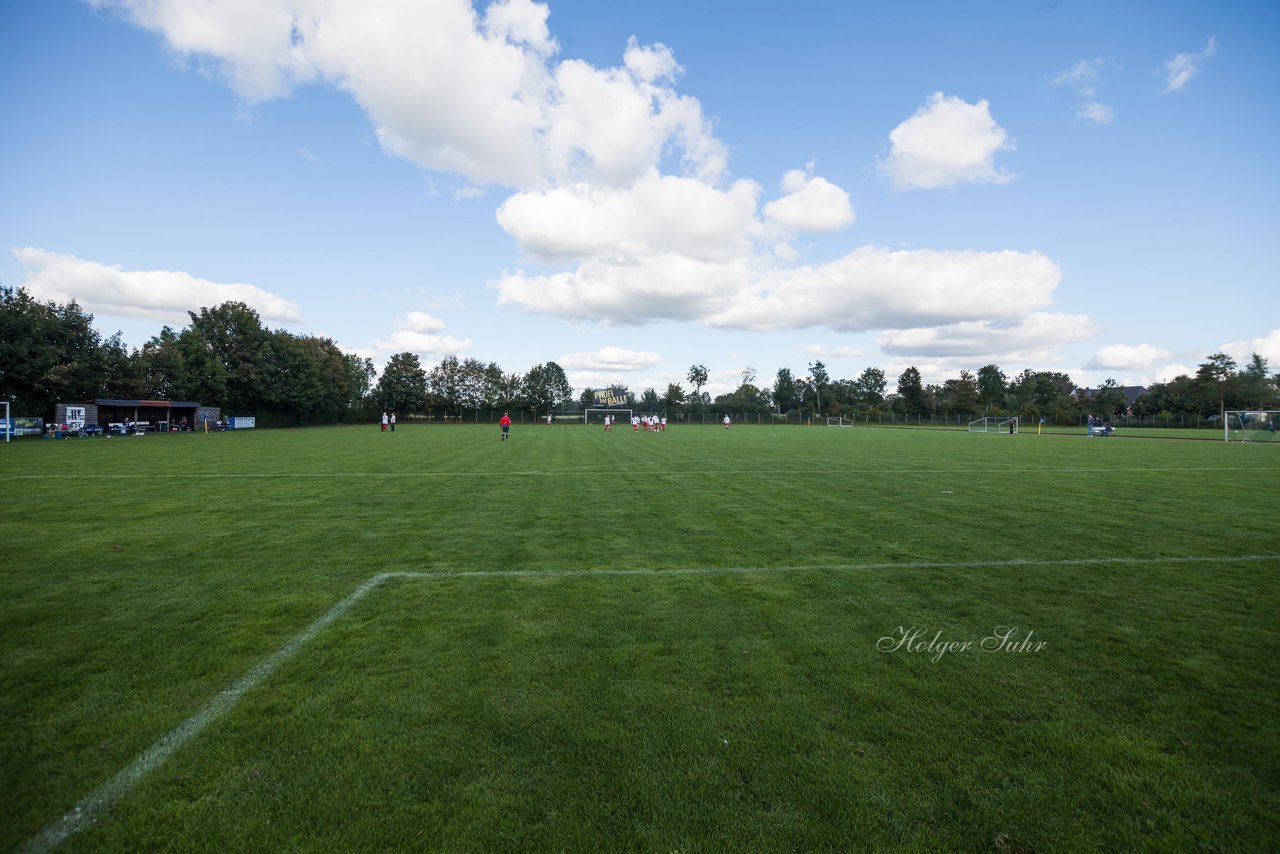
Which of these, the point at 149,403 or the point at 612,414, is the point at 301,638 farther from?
the point at 612,414

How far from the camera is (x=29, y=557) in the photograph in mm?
5855

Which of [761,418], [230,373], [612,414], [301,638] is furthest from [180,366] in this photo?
[761,418]

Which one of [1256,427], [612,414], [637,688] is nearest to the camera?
[637,688]

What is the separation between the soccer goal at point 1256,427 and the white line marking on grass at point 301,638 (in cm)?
3636

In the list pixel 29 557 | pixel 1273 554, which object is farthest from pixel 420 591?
pixel 1273 554

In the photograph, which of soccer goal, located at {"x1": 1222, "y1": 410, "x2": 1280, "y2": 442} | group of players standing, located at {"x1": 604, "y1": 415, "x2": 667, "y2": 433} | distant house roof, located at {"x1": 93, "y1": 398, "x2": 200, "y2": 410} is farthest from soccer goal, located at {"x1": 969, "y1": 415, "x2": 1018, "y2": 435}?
distant house roof, located at {"x1": 93, "y1": 398, "x2": 200, "y2": 410}

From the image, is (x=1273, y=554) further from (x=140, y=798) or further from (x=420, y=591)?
(x=140, y=798)

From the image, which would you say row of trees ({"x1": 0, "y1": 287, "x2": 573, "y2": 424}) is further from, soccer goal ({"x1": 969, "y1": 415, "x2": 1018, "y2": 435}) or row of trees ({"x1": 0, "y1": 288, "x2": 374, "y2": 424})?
soccer goal ({"x1": 969, "y1": 415, "x2": 1018, "y2": 435})

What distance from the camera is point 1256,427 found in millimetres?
31547

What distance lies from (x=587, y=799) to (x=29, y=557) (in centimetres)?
706

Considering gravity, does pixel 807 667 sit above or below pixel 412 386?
below

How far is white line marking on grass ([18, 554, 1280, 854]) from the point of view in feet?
7.33

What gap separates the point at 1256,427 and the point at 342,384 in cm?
7957

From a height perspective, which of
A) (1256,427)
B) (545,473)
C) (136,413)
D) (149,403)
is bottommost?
(545,473)
